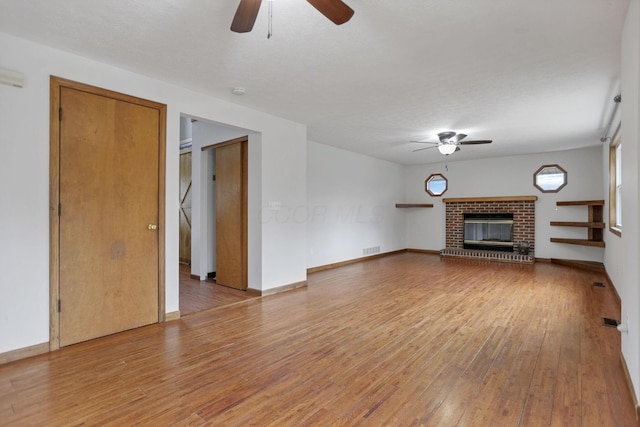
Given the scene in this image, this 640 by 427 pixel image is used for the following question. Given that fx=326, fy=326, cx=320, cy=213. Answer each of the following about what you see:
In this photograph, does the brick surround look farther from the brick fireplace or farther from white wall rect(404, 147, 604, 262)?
white wall rect(404, 147, 604, 262)

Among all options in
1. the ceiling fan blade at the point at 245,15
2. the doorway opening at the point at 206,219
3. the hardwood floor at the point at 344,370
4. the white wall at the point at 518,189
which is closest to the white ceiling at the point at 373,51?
the ceiling fan blade at the point at 245,15

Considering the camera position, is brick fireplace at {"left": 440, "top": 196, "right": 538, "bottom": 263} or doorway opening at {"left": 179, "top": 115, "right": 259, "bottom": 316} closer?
doorway opening at {"left": 179, "top": 115, "right": 259, "bottom": 316}

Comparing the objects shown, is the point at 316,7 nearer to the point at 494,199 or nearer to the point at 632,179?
the point at 632,179

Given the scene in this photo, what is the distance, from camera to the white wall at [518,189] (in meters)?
6.92

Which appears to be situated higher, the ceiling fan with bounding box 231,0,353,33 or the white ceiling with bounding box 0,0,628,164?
the white ceiling with bounding box 0,0,628,164

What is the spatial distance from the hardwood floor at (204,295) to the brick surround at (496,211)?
6096 millimetres

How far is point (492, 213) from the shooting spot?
8.10 meters

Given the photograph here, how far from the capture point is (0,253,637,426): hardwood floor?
188cm

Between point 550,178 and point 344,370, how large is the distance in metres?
7.36

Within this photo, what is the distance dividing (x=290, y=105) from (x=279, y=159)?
0.85 meters

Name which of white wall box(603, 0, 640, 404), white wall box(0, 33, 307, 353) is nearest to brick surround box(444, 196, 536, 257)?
white wall box(603, 0, 640, 404)

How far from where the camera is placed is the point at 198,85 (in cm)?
354

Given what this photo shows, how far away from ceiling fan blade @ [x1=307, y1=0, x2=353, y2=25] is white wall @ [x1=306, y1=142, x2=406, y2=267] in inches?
124

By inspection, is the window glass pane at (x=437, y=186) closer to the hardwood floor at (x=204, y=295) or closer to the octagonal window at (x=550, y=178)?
the octagonal window at (x=550, y=178)
